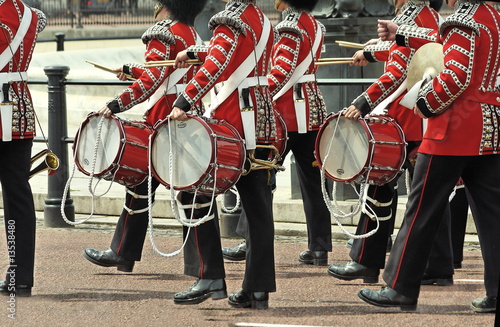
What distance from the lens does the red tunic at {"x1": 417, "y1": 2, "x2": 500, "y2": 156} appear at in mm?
5273

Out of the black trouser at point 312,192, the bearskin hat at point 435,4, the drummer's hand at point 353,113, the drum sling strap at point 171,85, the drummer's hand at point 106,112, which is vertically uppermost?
the bearskin hat at point 435,4

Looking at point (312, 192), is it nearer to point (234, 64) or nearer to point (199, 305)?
point (199, 305)

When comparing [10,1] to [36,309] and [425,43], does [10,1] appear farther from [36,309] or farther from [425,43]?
[425,43]

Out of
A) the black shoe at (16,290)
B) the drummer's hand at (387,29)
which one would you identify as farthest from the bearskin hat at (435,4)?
the black shoe at (16,290)

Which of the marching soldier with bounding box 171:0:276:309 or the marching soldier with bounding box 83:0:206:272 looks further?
the marching soldier with bounding box 83:0:206:272

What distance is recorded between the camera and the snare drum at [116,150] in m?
6.27

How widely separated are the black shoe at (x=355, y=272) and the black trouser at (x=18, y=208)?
5.70 feet

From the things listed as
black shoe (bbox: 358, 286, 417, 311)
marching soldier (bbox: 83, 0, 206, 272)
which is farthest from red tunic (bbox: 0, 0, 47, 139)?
black shoe (bbox: 358, 286, 417, 311)

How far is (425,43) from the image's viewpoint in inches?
233

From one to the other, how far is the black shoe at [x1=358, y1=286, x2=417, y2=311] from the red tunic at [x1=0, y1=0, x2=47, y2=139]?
6.83 feet

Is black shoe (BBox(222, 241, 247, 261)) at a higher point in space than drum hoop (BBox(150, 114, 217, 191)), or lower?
lower

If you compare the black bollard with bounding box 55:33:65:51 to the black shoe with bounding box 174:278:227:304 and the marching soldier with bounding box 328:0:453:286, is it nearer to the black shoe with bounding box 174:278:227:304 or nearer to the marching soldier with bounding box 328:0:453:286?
the marching soldier with bounding box 328:0:453:286

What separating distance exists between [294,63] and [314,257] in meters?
1.25

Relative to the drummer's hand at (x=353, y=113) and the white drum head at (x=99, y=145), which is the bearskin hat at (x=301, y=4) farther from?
the white drum head at (x=99, y=145)
